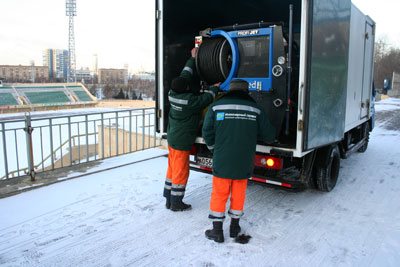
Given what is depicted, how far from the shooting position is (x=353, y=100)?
5844mm

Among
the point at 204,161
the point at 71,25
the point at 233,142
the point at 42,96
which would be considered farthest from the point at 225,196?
the point at 71,25

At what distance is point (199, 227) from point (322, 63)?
7.82 feet

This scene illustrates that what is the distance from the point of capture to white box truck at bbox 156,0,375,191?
13.1 ft

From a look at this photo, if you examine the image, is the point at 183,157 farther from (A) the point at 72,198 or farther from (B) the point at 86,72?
(B) the point at 86,72

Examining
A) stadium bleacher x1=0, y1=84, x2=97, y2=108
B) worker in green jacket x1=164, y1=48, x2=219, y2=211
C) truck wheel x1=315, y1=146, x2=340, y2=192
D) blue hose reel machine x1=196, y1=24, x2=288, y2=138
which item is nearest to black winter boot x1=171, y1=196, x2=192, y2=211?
worker in green jacket x1=164, y1=48, x2=219, y2=211

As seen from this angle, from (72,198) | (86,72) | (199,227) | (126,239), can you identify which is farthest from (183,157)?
(86,72)

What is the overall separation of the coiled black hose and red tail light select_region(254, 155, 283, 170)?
1.30m

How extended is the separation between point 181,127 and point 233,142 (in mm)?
1001

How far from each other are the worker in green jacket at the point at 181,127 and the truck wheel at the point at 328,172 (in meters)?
1.88

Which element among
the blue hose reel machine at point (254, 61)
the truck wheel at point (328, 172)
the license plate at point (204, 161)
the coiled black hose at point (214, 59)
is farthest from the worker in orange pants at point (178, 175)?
the truck wheel at point (328, 172)

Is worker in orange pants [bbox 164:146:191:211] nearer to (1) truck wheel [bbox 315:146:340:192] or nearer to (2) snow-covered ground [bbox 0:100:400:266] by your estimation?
(2) snow-covered ground [bbox 0:100:400:266]

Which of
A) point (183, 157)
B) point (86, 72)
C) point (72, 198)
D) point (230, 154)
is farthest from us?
point (86, 72)

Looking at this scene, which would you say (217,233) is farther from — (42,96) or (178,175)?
(42,96)

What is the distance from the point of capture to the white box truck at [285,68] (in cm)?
398
